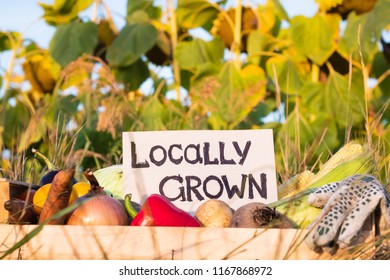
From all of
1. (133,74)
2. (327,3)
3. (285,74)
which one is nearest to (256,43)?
(285,74)

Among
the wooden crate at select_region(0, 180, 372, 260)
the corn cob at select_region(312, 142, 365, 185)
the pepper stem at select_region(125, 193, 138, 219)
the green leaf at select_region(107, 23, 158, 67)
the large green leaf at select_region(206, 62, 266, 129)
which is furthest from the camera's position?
the green leaf at select_region(107, 23, 158, 67)

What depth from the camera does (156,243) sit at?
1.78 metres

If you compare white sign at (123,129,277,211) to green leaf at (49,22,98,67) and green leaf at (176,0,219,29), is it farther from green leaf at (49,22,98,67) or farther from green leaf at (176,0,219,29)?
green leaf at (176,0,219,29)

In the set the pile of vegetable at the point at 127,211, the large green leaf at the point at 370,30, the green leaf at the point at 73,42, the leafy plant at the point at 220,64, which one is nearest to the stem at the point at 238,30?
the leafy plant at the point at 220,64

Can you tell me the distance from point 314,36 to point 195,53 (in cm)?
85

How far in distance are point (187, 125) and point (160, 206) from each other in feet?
9.73

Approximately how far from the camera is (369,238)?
188cm

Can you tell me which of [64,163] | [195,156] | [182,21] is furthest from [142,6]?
[195,156]

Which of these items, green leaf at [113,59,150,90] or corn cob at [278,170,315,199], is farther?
green leaf at [113,59,150,90]

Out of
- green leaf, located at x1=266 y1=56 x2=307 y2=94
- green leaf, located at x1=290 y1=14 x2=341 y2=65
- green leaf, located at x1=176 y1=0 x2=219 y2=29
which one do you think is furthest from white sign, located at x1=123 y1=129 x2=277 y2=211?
green leaf, located at x1=176 y1=0 x2=219 y2=29

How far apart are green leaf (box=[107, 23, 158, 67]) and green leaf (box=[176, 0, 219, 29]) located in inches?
12.5

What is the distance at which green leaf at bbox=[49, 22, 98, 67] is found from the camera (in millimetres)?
5820

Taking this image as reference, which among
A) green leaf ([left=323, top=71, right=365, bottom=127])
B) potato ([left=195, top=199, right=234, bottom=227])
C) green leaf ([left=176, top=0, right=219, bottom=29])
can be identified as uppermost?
green leaf ([left=176, top=0, right=219, bottom=29])
